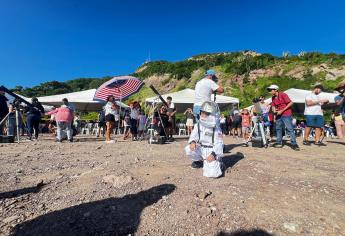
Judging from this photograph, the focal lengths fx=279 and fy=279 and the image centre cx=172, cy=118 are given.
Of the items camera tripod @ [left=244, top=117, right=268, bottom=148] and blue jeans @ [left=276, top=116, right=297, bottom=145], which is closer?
blue jeans @ [left=276, top=116, right=297, bottom=145]

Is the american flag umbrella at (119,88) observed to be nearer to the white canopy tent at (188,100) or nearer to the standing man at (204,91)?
the white canopy tent at (188,100)

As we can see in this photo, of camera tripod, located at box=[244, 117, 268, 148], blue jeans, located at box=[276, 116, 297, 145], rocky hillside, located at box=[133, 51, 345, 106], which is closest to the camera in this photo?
blue jeans, located at box=[276, 116, 297, 145]

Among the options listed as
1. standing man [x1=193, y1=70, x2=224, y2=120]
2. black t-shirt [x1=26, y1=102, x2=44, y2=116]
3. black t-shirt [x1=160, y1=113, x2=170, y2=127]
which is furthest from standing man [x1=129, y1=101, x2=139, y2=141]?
standing man [x1=193, y1=70, x2=224, y2=120]

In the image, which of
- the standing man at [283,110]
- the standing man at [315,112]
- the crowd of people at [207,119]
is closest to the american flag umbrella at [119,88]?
the crowd of people at [207,119]

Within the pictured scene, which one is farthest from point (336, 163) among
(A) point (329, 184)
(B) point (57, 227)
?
(B) point (57, 227)

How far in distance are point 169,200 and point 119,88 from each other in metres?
9.17

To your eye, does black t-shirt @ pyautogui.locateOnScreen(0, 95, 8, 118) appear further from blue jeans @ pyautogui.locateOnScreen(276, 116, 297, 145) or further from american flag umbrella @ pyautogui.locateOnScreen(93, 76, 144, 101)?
blue jeans @ pyautogui.locateOnScreen(276, 116, 297, 145)

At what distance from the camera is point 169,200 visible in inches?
112

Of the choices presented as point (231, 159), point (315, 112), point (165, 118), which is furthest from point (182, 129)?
point (231, 159)

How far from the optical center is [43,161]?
5059 mm

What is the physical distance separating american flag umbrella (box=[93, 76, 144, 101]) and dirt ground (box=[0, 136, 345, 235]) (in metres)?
6.85

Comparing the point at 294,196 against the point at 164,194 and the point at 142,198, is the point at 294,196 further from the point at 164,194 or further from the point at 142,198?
the point at 142,198

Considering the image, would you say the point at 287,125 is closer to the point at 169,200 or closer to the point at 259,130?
the point at 259,130

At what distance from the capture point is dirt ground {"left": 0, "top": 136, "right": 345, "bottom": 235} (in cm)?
228
